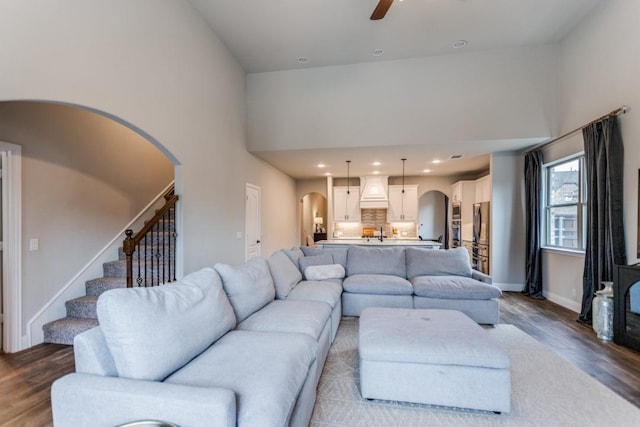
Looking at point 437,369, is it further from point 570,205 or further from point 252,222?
point 252,222

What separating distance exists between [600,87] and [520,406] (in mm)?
4172

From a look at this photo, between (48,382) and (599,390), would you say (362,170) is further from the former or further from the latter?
(48,382)

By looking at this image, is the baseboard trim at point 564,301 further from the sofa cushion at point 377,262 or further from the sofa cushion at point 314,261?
the sofa cushion at point 314,261

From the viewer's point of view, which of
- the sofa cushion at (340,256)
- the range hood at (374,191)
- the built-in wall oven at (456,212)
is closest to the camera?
the sofa cushion at (340,256)

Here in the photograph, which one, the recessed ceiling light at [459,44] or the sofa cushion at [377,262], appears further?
the recessed ceiling light at [459,44]

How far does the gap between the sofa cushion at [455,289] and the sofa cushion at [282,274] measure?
1.63 metres

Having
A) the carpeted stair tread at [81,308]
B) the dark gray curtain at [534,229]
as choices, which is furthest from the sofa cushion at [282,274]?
the dark gray curtain at [534,229]

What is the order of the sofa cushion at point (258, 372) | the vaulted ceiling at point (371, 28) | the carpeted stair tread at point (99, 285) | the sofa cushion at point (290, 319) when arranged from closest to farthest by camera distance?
the sofa cushion at point (258, 372) < the sofa cushion at point (290, 319) < the carpeted stair tread at point (99, 285) < the vaulted ceiling at point (371, 28)

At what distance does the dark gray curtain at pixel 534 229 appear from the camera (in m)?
5.02

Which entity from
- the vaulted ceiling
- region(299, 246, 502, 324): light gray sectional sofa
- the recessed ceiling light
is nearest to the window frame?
the vaulted ceiling

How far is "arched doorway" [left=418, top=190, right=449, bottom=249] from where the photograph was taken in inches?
376

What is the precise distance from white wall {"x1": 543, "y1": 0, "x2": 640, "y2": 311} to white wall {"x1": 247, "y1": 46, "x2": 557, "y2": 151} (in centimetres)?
35


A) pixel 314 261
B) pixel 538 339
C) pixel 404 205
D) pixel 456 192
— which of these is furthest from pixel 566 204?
pixel 314 261

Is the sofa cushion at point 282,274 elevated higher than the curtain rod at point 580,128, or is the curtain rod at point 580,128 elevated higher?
the curtain rod at point 580,128
